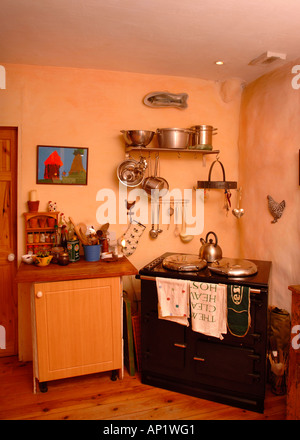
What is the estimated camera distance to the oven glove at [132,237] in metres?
2.80

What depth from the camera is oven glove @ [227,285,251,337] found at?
1.99 metres

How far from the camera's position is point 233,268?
214cm

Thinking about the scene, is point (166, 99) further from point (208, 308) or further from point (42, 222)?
point (208, 308)

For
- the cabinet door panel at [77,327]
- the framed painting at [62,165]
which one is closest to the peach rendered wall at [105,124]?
the framed painting at [62,165]

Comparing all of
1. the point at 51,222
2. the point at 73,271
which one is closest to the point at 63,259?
the point at 73,271

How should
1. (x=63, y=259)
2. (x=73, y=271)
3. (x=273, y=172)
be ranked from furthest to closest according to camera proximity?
(x=273, y=172), (x=63, y=259), (x=73, y=271)

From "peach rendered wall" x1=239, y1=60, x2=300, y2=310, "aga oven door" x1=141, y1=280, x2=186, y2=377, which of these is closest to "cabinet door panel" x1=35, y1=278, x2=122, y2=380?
"aga oven door" x1=141, y1=280, x2=186, y2=377

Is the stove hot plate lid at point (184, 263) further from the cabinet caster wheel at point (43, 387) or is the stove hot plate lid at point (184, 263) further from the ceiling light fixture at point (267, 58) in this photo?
the ceiling light fixture at point (267, 58)

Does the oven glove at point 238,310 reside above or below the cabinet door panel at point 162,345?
above

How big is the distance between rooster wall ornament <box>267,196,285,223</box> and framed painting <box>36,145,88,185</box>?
1455 millimetres

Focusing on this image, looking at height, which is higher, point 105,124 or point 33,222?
Result: point 105,124

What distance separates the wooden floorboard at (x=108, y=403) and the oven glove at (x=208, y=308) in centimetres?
48

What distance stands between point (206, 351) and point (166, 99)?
6.43 feet
